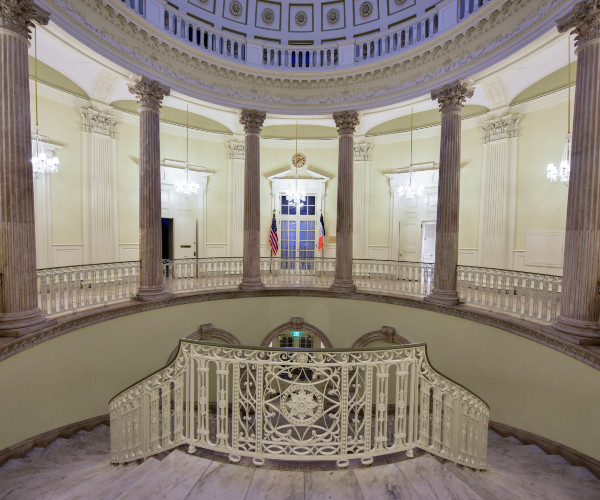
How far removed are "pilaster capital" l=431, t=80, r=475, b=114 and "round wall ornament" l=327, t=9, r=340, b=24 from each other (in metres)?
3.86

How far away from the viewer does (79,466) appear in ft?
12.5

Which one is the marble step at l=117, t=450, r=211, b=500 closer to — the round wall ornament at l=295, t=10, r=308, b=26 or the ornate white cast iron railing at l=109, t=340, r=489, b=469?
the ornate white cast iron railing at l=109, t=340, r=489, b=469

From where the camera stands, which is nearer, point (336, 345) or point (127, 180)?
point (336, 345)

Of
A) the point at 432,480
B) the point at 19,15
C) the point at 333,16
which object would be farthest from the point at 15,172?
the point at 333,16

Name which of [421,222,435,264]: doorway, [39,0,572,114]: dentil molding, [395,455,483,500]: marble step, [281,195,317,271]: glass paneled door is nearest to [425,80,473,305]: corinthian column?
[39,0,572,114]: dentil molding

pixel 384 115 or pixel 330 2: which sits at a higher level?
pixel 330 2

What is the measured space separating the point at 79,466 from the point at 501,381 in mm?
6493

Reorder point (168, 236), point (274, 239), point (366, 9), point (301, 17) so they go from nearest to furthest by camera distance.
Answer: point (366, 9) < point (301, 17) < point (168, 236) < point (274, 239)

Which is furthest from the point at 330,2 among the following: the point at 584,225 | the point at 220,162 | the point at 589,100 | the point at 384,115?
the point at 584,225

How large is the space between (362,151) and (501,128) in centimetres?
427

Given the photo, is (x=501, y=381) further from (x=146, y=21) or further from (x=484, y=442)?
(x=146, y=21)

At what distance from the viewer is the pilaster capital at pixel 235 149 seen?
11727mm

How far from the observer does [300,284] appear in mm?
9203

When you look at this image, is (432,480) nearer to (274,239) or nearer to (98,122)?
(274,239)
